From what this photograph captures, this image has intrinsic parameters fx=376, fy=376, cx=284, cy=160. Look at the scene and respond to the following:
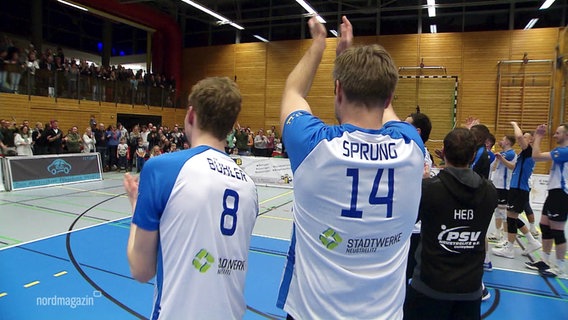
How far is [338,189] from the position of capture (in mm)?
1290

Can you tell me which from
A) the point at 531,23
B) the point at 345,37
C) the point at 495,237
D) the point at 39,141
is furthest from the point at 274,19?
the point at 345,37

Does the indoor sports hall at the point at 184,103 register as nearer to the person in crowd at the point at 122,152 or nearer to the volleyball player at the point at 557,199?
the person in crowd at the point at 122,152

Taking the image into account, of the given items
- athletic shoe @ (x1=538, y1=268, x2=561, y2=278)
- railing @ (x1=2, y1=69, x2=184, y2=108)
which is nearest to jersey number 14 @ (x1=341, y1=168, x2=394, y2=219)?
athletic shoe @ (x1=538, y1=268, x2=561, y2=278)

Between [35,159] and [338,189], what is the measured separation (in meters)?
12.6

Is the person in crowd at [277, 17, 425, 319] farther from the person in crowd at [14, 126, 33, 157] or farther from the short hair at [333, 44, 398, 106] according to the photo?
the person in crowd at [14, 126, 33, 157]

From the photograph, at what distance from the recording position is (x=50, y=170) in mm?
11758

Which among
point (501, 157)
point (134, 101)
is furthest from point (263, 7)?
point (501, 157)

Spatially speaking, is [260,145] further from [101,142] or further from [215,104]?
[215,104]

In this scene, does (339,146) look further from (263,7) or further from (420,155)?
(263,7)

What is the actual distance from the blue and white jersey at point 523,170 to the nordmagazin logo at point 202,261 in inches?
249

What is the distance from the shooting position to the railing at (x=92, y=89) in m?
15.7

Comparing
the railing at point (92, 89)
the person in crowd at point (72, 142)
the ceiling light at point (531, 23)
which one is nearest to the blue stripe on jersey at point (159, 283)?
the person in crowd at point (72, 142)

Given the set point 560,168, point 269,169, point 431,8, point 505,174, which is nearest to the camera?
point 560,168

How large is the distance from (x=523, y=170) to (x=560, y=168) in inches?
39.6
